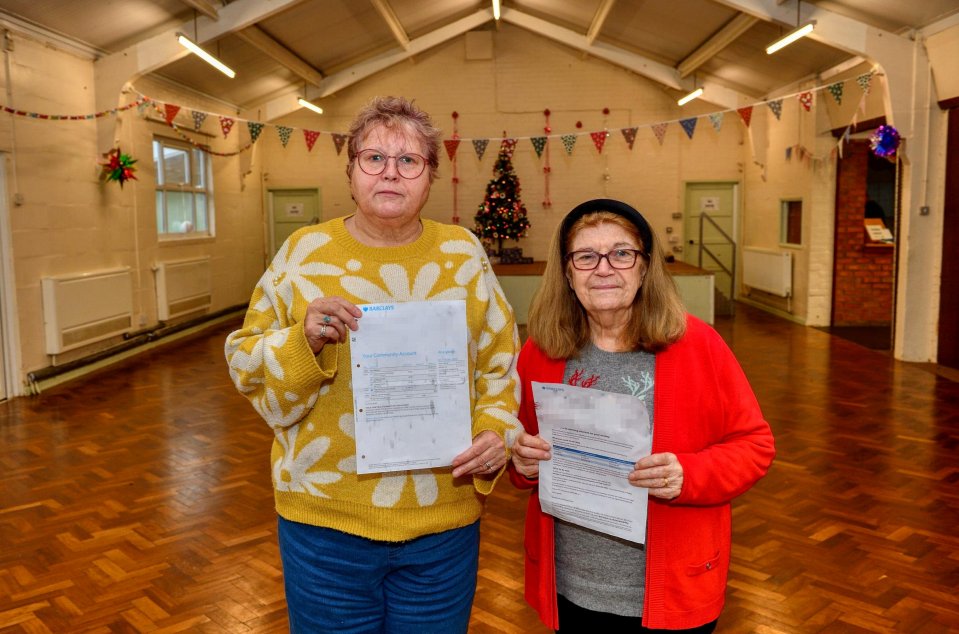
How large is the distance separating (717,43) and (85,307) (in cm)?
772

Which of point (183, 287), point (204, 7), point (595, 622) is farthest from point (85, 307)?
point (595, 622)

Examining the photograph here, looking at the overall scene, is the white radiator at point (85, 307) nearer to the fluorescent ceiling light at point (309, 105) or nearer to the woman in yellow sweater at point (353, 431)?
the fluorescent ceiling light at point (309, 105)

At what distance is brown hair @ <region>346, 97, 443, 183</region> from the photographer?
1.44 meters

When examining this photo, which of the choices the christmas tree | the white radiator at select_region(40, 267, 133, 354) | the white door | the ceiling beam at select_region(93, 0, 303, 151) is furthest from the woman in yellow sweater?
the white door

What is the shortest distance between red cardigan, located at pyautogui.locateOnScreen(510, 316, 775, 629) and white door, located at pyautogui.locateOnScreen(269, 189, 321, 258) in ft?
40.3

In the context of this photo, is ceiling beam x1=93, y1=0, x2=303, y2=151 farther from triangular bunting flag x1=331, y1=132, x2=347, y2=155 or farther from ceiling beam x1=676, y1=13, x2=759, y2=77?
ceiling beam x1=676, y1=13, x2=759, y2=77

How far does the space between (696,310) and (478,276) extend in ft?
26.3

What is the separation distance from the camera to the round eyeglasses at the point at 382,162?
1.43 m

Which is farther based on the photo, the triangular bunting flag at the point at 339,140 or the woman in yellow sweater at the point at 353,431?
the triangular bunting flag at the point at 339,140

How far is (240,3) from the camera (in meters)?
7.70

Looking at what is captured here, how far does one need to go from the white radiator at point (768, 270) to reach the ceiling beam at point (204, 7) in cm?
767

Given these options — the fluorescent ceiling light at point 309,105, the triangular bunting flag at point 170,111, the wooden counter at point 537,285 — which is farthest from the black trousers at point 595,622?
the fluorescent ceiling light at point 309,105

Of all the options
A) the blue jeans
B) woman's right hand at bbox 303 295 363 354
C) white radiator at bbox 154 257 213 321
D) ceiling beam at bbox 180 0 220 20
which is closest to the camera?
woman's right hand at bbox 303 295 363 354

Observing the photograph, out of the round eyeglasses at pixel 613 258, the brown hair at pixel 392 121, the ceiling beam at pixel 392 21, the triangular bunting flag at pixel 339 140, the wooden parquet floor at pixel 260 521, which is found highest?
the ceiling beam at pixel 392 21
